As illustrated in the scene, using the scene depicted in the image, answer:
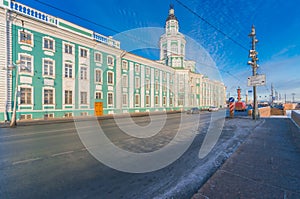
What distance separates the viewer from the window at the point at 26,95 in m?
17.1

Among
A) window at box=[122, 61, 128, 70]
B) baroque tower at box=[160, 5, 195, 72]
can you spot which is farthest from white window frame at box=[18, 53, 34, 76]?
baroque tower at box=[160, 5, 195, 72]

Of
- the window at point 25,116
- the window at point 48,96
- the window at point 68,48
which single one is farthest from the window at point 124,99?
the window at point 25,116

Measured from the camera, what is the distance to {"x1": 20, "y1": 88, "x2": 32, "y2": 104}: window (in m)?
17.1

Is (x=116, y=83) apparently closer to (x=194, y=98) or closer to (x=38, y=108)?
(x=38, y=108)

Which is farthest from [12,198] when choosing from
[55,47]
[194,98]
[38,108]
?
[194,98]

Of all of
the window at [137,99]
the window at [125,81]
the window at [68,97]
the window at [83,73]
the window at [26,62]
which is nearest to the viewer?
the window at [26,62]

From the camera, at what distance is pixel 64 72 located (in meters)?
20.6

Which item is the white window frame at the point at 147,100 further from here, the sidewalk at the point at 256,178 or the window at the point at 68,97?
the sidewalk at the point at 256,178

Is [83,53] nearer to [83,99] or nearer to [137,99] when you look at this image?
[83,99]

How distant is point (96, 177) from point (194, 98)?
1889 inches

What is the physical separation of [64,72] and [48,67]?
1916mm

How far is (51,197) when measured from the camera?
3.03 metres

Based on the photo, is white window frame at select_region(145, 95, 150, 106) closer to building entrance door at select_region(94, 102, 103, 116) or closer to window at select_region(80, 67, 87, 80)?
building entrance door at select_region(94, 102, 103, 116)

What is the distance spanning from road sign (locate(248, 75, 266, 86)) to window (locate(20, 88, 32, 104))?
24.4 meters
